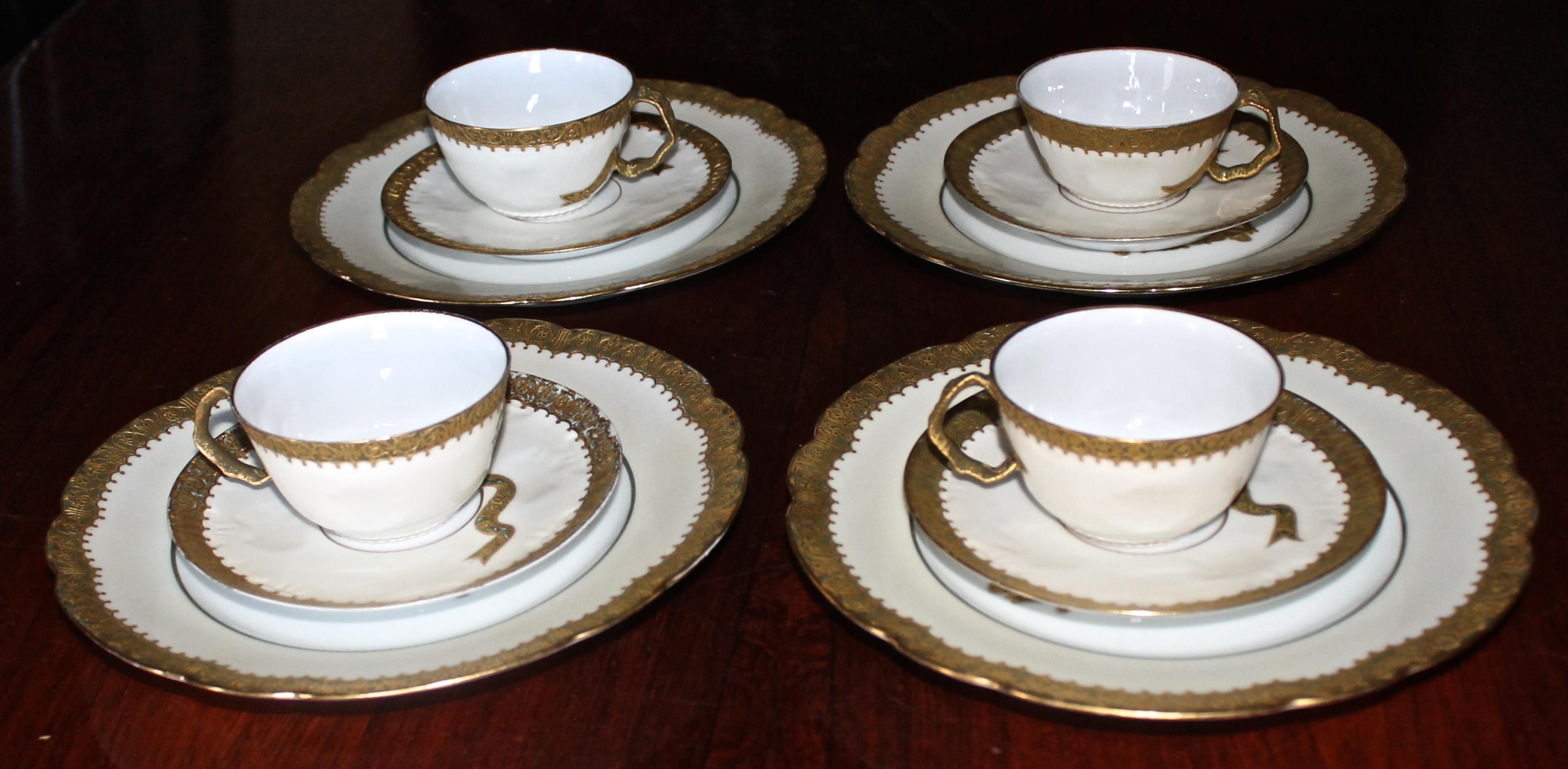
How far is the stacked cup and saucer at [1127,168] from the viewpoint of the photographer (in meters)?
0.94

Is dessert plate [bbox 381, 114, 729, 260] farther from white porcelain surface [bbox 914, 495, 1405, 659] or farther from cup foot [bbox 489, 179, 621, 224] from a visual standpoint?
white porcelain surface [bbox 914, 495, 1405, 659]

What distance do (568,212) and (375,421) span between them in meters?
0.31

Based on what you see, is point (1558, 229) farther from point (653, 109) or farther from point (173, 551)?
point (173, 551)

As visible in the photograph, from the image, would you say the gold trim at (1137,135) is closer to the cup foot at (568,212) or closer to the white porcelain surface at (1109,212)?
Answer: the white porcelain surface at (1109,212)

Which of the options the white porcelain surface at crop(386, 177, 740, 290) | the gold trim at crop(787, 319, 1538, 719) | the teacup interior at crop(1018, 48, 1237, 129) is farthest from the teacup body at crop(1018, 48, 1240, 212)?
the white porcelain surface at crop(386, 177, 740, 290)

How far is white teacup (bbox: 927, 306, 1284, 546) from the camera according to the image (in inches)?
24.4

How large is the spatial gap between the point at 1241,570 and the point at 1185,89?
539 millimetres

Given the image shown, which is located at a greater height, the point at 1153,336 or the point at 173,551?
the point at 1153,336

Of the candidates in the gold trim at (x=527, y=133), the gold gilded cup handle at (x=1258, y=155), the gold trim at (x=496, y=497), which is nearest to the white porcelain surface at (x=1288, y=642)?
the gold trim at (x=496, y=497)

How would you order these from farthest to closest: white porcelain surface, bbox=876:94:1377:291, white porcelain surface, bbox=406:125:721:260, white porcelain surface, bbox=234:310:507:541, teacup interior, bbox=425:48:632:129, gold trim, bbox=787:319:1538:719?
teacup interior, bbox=425:48:632:129, white porcelain surface, bbox=406:125:721:260, white porcelain surface, bbox=876:94:1377:291, white porcelain surface, bbox=234:310:507:541, gold trim, bbox=787:319:1538:719

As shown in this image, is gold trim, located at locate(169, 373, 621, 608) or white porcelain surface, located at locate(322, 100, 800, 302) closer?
gold trim, located at locate(169, 373, 621, 608)

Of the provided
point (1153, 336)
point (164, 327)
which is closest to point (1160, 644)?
point (1153, 336)

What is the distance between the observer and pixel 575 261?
1001 mm

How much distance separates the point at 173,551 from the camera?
0.73 m
